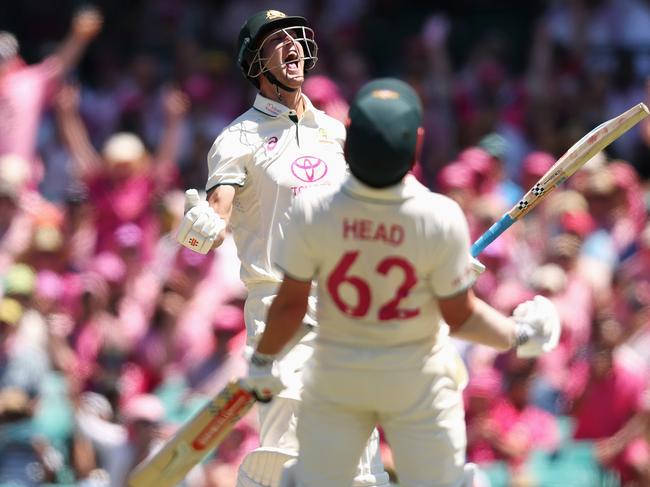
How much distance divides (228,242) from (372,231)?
454 centimetres

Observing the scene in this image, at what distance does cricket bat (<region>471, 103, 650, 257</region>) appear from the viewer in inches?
257

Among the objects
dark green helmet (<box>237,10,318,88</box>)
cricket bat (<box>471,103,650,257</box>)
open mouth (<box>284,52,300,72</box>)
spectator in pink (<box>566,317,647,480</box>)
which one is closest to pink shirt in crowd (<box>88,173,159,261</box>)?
spectator in pink (<box>566,317,647,480</box>)

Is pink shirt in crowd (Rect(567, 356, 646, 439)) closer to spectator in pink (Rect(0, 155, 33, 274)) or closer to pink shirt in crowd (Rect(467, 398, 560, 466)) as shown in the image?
pink shirt in crowd (Rect(467, 398, 560, 466))

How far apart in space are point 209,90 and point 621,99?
3.14 meters

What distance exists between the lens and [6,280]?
9477 mm

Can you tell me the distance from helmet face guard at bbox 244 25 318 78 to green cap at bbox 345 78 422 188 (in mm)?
1277

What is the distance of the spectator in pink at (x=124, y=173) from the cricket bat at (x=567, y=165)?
3.86m

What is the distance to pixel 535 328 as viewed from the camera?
19.2 ft

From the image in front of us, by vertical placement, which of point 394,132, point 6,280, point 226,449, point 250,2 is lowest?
point 226,449

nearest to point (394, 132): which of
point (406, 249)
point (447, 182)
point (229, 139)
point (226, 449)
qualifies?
point (406, 249)

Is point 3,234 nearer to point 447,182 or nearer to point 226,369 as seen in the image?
point 226,369

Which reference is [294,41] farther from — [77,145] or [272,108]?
[77,145]

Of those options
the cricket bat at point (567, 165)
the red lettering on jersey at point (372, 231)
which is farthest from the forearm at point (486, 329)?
the cricket bat at point (567, 165)

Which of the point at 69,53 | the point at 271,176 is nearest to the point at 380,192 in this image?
the point at 271,176
